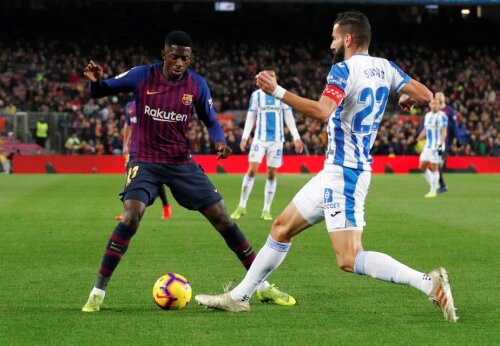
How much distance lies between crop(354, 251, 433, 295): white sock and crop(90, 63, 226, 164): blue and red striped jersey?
2141 mm

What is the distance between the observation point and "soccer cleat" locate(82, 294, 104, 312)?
25.8 feet

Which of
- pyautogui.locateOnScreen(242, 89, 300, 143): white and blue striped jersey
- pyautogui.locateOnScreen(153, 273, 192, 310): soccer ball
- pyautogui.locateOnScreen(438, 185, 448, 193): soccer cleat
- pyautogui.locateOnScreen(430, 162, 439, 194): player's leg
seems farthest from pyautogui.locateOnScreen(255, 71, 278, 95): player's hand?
pyautogui.locateOnScreen(438, 185, 448, 193): soccer cleat

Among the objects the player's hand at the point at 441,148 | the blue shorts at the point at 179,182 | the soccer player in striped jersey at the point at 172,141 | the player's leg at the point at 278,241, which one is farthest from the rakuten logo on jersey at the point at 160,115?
the player's hand at the point at 441,148

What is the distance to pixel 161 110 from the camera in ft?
28.0

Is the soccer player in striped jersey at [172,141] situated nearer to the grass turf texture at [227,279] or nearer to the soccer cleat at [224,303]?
the soccer cleat at [224,303]

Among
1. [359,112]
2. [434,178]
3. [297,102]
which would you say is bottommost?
[434,178]

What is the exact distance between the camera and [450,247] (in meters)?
12.9

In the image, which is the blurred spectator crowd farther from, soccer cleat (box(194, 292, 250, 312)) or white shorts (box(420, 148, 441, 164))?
soccer cleat (box(194, 292, 250, 312))

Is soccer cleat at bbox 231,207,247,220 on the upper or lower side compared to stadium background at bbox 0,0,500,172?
lower

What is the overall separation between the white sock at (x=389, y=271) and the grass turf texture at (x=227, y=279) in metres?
0.32

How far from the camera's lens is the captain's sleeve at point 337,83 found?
22.7ft

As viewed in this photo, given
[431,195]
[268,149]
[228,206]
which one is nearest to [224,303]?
[268,149]

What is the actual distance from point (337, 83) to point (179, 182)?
207 centimetres

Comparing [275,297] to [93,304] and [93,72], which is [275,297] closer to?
[93,304]
